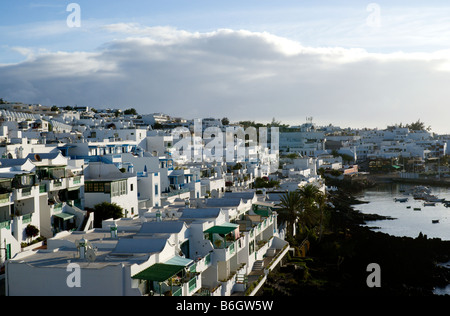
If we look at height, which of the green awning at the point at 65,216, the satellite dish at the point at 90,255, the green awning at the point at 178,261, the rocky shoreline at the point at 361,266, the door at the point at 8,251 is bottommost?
the rocky shoreline at the point at 361,266

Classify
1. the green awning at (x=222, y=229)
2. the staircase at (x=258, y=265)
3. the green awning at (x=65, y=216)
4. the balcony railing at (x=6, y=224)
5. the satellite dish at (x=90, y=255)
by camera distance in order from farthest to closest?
the staircase at (x=258, y=265), the green awning at (x=65, y=216), the green awning at (x=222, y=229), the balcony railing at (x=6, y=224), the satellite dish at (x=90, y=255)

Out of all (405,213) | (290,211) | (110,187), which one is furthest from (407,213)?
(110,187)

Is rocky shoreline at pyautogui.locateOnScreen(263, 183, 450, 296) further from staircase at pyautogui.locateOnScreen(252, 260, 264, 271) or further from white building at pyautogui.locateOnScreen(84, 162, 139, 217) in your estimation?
white building at pyautogui.locateOnScreen(84, 162, 139, 217)

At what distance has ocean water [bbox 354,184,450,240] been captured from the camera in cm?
4456

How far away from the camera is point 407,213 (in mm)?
55719

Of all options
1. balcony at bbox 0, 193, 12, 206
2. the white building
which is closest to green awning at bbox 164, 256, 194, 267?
balcony at bbox 0, 193, 12, 206

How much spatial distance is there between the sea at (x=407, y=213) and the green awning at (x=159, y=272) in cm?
1851

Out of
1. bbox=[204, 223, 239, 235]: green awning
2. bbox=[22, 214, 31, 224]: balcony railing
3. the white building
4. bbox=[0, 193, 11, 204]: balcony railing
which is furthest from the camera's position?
the white building

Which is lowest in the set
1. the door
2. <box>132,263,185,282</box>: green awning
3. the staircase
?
the staircase

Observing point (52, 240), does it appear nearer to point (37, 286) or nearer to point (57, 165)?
point (37, 286)

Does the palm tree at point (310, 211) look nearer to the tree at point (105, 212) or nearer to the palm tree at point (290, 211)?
the palm tree at point (290, 211)

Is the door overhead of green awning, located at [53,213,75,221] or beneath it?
beneath

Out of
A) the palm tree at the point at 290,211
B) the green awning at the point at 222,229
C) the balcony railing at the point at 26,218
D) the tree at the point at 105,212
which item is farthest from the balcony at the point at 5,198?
the palm tree at the point at 290,211

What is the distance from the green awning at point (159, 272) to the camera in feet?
42.0
